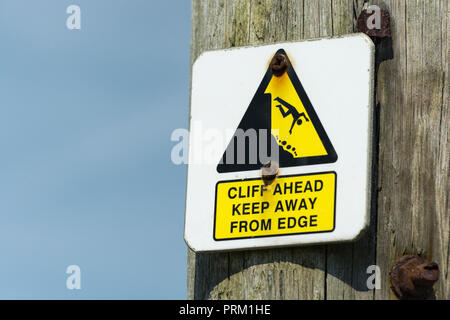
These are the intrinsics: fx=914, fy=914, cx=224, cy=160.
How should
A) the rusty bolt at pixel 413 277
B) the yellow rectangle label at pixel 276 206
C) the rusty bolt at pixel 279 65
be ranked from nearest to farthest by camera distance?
the rusty bolt at pixel 413 277
the yellow rectangle label at pixel 276 206
the rusty bolt at pixel 279 65

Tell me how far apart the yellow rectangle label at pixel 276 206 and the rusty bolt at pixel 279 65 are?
0.33 metres

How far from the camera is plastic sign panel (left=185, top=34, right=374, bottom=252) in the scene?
260 centimetres

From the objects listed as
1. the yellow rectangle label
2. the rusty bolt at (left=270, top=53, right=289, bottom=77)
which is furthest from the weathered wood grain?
the rusty bolt at (left=270, top=53, right=289, bottom=77)

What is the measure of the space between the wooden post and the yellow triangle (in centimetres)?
18

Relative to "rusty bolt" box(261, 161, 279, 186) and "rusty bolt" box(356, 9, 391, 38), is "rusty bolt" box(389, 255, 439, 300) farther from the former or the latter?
"rusty bolt" box(356, 9, 391, 38)

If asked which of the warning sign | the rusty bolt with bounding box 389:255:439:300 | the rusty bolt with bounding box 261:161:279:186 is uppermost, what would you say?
the warning sign

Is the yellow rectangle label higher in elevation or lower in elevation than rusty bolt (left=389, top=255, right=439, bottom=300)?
higher

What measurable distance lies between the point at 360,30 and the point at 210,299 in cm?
92

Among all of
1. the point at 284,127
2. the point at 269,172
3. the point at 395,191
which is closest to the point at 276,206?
the point at 269,172

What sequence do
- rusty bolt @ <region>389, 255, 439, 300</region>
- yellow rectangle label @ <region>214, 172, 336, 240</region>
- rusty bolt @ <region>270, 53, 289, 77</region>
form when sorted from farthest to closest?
rusty bolt @ <region>270, 53, 289, 77</region> → yellow rectangle label @ <region>214, 172, 336, 240</region> → rusty bolt @ <region>389, 255, 439, 300</region>

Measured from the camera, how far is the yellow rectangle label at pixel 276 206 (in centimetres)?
261

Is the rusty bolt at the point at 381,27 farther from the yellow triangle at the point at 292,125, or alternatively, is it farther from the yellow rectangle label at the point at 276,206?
the yellow rectangle label at the point at 276,206

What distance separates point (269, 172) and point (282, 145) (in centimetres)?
9

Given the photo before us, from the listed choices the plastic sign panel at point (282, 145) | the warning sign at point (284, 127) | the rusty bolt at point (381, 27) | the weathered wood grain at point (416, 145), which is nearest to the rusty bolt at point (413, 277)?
the weathered wood grain at point (416, 145)
